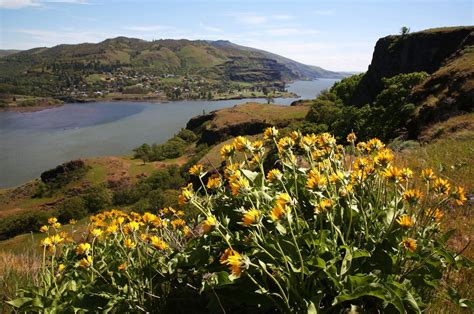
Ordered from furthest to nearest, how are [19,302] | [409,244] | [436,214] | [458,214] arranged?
1. [458,214]
2. [436,214]
3. [19,302]
4. [409,244]

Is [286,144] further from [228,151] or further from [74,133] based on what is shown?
[74,133]

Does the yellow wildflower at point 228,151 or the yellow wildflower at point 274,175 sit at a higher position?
the yellow wildflower at point 228,151

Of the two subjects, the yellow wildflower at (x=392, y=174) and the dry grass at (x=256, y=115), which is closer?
the yellow wildflower at (x=392, y=174)

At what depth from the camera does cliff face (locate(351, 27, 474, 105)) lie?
5981cm

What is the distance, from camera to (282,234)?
2539mm

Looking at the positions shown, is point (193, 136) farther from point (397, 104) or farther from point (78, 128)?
point (397, 104)

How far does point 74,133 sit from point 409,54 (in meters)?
117

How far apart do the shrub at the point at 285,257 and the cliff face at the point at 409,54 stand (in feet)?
184

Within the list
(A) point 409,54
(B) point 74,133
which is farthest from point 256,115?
(B) point 74,133

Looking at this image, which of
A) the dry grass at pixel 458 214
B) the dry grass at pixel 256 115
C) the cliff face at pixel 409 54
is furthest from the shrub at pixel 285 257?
the dry grass at pixel 256 115

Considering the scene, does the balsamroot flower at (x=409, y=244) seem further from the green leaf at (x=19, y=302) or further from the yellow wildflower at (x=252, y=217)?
the green leaf at (x=19, y=302)

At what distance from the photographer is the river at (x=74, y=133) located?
350 ft

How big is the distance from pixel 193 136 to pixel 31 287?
12090 cm

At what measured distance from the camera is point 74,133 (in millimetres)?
135750
